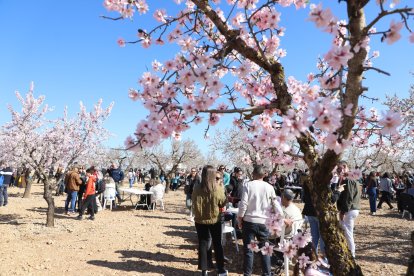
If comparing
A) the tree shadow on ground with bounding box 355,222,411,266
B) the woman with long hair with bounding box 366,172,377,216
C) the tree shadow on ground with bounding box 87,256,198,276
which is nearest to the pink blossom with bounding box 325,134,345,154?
the tree shadow on ground with bounding box 87,256,198,276

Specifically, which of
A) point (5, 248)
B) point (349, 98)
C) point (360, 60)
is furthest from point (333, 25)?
point (5, 248)

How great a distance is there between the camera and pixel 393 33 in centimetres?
207

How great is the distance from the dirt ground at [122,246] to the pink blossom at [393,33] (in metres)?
4.85

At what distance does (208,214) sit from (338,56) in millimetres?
3712

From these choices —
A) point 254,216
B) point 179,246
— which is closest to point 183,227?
point 179,246

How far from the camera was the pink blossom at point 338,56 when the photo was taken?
2008mm

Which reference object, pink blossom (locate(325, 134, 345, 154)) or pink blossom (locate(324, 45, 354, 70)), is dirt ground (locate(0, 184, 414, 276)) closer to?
pink blossom (locate(325, 134, 345, 154))

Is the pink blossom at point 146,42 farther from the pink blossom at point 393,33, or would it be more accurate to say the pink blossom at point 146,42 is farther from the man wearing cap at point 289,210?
the man wearing cap at point 289,210

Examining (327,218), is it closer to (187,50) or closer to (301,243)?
(301,243)

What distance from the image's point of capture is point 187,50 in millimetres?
3703

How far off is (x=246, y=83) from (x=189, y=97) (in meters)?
1.00

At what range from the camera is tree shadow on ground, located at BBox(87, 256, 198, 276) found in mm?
5977

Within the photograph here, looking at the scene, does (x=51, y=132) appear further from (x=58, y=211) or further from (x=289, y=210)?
(x=289, y=210)

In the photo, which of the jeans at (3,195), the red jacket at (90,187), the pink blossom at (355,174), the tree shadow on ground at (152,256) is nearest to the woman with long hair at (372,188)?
the tree shadow on ground at (152,256)
